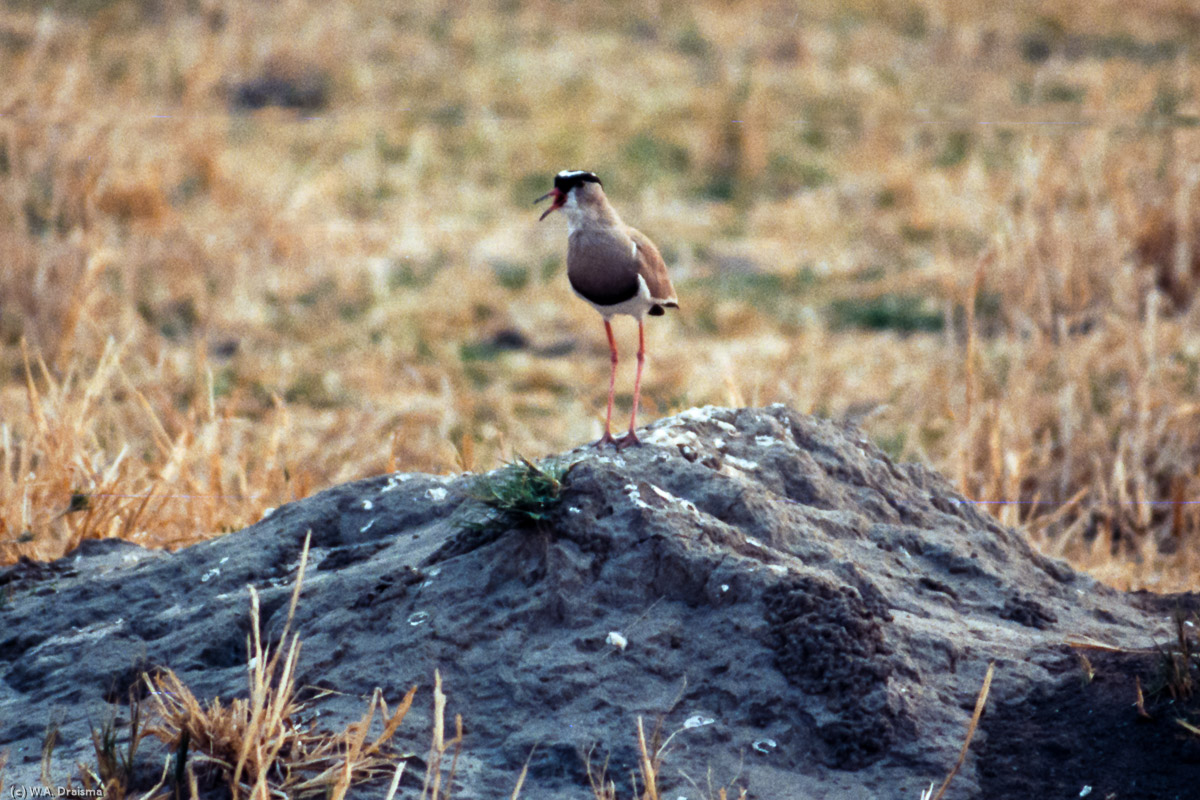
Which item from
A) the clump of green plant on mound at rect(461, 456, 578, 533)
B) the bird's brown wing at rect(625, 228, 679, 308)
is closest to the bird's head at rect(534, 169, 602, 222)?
the bird's brown wing at rect(625, 228, 679, 308)

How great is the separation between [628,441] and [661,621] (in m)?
0.46

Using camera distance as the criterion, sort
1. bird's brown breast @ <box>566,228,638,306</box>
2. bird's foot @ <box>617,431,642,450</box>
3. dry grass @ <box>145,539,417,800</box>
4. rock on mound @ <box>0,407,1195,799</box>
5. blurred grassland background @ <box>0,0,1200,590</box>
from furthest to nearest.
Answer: blurred grassland background @ <box>0,0,1200,590</box> → bird's foot @ <box>617,431,642,450</box> → bird's brown breast @ <box>566,228,638,306</box> → rock on mound @ <box>0,407,1195,799</box> → dry grass @ <box>145,539,417,800</box>

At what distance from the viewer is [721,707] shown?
2.45 metres

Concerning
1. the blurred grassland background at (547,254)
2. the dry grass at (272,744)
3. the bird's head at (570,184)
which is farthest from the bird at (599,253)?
the dry grass at (272,744)

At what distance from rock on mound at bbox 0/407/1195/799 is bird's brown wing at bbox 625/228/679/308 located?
1.19 ft

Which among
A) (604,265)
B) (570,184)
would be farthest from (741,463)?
(570,184)

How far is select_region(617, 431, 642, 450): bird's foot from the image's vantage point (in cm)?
288

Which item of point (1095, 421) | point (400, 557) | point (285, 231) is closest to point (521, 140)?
point (285, 231)

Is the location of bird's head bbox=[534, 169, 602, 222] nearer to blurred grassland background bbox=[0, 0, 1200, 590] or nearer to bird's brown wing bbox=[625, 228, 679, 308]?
bird's brown wing bbox=[625, 228, 679, 308]

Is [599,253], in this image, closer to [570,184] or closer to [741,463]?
[570,184]

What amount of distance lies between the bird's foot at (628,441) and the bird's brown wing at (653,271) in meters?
0.32

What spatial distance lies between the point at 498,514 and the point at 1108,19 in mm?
12785

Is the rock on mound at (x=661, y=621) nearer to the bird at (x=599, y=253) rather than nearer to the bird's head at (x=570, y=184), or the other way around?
the bird at (x=599, y=253)

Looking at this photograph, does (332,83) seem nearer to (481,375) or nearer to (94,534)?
(481,375)
